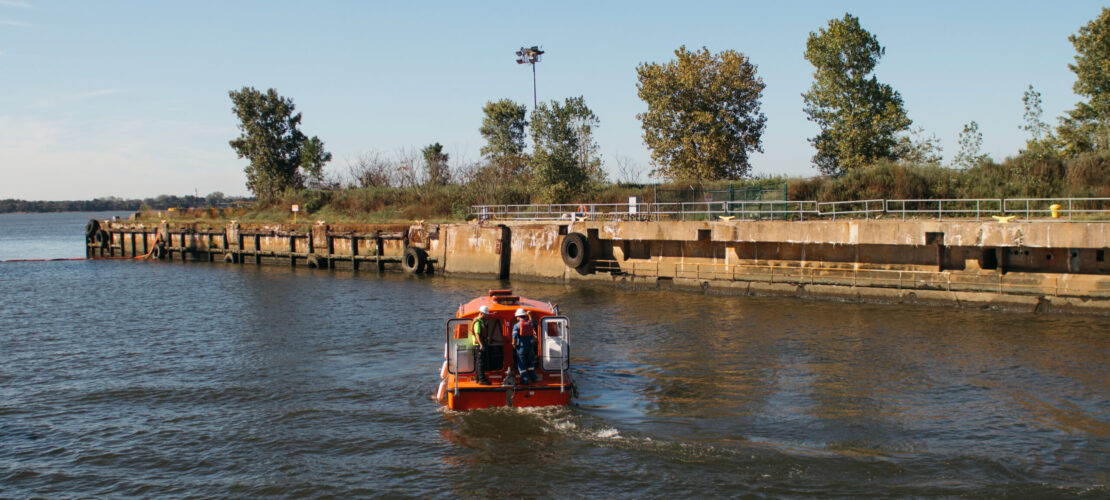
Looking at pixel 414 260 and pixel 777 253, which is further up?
pixel 777 253

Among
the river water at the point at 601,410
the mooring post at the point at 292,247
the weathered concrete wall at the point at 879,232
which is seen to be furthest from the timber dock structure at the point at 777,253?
the river water at the point at 601,410

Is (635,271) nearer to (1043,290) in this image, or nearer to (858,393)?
(1043,290)

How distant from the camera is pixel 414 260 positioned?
153 ft

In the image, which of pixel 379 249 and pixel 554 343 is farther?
pixel 379 249

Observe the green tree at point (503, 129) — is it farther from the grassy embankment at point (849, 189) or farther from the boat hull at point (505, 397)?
the boat hull at point (505, 397)

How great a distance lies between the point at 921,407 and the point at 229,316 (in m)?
25.8

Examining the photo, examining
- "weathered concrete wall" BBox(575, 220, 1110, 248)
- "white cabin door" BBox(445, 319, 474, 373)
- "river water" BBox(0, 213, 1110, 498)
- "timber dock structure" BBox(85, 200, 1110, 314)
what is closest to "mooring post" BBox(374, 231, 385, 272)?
"timber dock structure" BBox(85, 200, 1110, 314)

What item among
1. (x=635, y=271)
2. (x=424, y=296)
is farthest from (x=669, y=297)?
(x=424, y=296)

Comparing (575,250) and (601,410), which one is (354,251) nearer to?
(575,250)

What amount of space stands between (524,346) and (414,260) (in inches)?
1234

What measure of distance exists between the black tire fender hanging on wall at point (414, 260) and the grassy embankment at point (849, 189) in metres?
8.55

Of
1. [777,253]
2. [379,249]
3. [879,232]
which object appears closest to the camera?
[879,232]

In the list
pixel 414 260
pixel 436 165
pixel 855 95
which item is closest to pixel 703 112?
pixel 855 95

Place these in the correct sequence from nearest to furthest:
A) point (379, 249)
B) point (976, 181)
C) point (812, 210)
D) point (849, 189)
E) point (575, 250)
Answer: point (575, 250)
point (812, 210)
point (976, 181)
point (849, 189)
point (379, 249)
